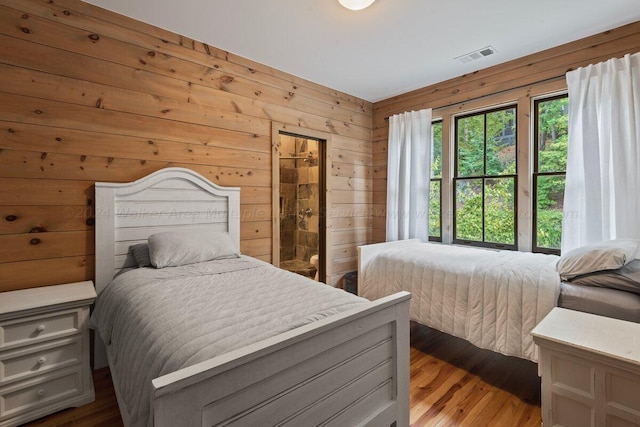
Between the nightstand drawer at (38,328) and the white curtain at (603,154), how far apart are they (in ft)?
11.6

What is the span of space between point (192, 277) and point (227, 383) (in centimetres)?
117

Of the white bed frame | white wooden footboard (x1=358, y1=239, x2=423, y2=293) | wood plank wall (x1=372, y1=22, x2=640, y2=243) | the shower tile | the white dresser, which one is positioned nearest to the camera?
the white bed frame

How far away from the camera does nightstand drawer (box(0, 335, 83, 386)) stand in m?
1.58

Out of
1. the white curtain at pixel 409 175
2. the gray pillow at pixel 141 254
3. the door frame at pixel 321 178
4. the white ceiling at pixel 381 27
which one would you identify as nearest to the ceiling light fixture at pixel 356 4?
the white ceiling at pixel 381 27

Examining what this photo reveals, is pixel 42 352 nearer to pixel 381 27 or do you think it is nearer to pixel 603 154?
pixel 381 27

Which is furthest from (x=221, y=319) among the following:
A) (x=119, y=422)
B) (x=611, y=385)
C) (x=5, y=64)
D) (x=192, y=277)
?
(x=5, y=64)

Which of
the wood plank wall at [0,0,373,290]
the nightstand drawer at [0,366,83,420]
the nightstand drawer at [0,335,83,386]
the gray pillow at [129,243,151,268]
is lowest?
Answer: the nightstand drawer at [0,366,83,420]

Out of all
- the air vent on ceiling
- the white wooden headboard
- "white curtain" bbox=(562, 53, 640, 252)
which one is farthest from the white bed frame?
the air vent on ceiling

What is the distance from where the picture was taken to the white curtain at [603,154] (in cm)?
221

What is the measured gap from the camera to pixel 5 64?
72.6 inches

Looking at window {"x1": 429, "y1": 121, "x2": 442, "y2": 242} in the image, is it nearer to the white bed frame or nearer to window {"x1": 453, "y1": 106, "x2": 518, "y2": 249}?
window {"x1": 453, "y1": 106, "x2": 518, "y2": 249}

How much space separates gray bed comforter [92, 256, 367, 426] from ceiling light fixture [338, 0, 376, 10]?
5.88ft

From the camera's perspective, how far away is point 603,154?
232cm

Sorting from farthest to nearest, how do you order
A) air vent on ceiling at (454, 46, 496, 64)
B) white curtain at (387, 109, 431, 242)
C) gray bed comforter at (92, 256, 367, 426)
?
white curtain at (387, 109, 431, 242) → air vent on ceiling at (454, 46, 496, 64) → gray bed comforter at (92, 256, 367, 426)
